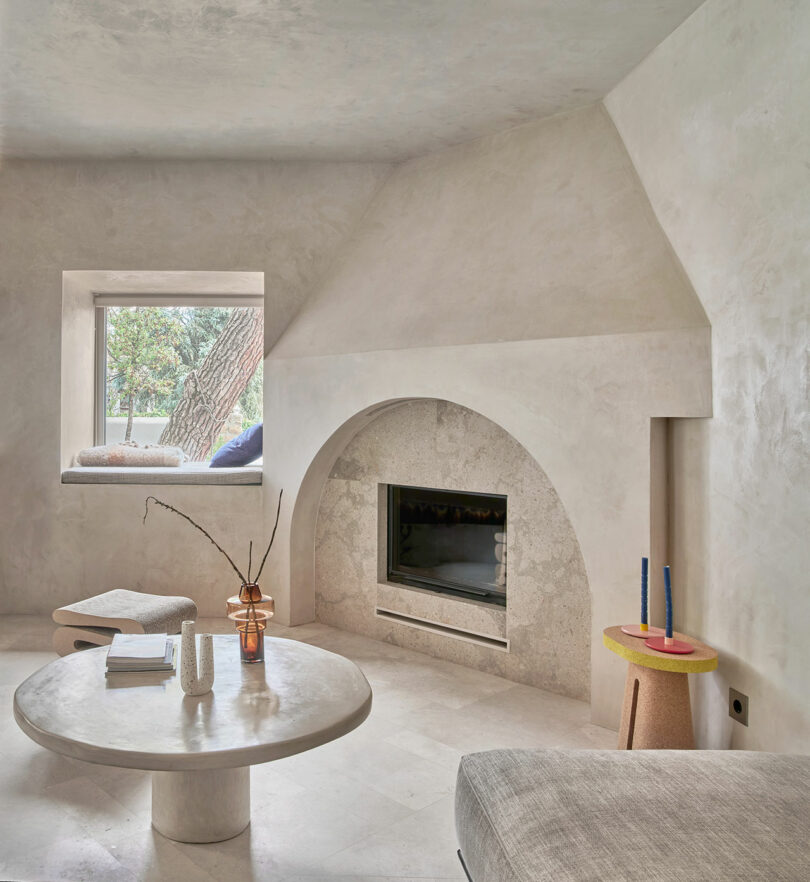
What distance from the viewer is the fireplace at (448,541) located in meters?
3.66

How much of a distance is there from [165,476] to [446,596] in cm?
190

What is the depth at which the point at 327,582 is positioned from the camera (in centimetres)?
438

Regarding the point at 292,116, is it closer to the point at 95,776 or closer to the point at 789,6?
the point at 789,6

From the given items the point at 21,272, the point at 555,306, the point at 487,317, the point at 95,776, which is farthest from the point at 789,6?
the point at 21,272

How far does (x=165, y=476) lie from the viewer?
14.6ft

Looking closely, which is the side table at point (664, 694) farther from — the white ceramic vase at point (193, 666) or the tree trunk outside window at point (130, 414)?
the tree trunk outside window at point (130, 414)

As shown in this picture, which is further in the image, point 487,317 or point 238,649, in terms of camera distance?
point 487,317

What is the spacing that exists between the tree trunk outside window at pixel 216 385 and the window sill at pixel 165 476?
61cm

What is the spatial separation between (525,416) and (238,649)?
1.51m

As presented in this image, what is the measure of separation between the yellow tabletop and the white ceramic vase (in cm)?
138

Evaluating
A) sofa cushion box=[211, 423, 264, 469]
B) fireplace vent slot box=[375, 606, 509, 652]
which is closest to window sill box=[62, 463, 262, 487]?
sofa cushion box=[211, 423, 264, 469]

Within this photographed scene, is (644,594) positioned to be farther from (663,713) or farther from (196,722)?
(196,722)

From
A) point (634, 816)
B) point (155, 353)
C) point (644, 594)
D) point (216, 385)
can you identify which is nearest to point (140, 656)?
point (634, 816)

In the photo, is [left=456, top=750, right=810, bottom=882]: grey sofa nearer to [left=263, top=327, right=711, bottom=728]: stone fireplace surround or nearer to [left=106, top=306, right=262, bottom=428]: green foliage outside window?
[left=263, top=327, right=711, bottom=728]: stone fireplace surround
